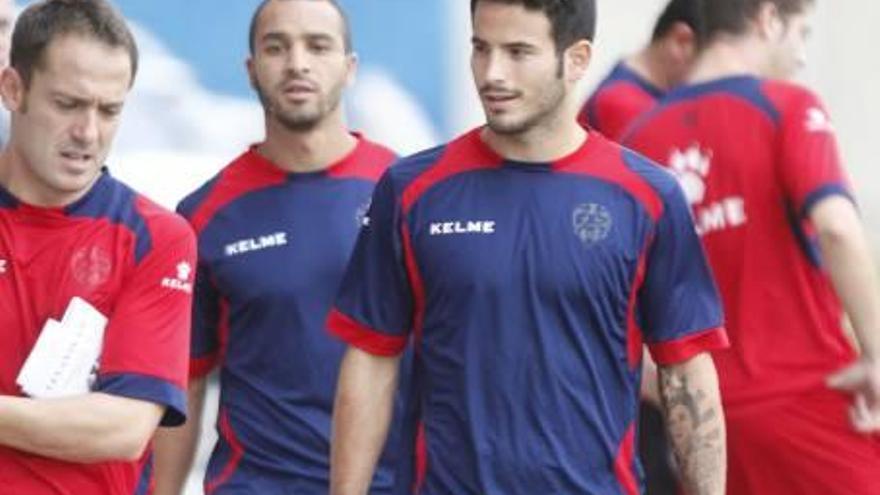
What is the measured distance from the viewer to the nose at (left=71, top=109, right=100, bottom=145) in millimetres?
5973

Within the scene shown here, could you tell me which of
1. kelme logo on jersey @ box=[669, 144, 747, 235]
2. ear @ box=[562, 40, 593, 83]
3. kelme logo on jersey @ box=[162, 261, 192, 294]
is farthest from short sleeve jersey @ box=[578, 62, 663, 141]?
kelme logo on jersey @ box=[162, 261, 192, 294]

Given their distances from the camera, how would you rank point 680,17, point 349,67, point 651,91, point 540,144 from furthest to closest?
point 651,91
point 680,17
point 349,67
point 540,144

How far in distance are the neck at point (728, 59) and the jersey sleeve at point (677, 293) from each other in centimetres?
154

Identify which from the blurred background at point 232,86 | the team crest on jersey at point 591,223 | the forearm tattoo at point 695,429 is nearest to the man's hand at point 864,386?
the forearm tattoo at point 695,429

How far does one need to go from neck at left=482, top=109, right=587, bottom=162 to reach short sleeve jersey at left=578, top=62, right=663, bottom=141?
2.58 metres

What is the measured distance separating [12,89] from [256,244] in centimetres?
163

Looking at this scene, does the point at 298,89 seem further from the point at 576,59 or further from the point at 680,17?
the point at 576,59

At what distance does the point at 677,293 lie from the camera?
20.8 feet

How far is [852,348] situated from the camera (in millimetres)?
7801

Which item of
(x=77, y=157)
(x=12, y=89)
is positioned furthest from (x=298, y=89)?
(x=77, y=157)

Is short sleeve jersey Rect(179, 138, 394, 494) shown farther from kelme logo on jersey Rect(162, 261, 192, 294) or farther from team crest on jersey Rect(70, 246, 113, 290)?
team crest on jersey Rect(70, 246, 113, 290)

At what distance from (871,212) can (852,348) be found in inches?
271

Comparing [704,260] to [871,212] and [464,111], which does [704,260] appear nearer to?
[464,111]

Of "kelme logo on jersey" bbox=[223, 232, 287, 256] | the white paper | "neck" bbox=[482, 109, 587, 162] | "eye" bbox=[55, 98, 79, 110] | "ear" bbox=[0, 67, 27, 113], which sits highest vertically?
"ear" bbox=[0, 67, 27, 113]
